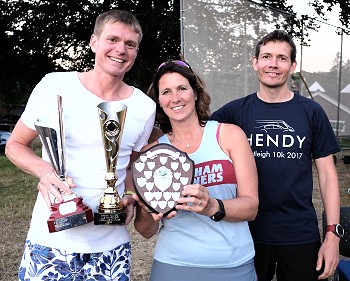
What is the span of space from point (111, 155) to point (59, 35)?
11.7 m

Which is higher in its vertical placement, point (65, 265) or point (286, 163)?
point (286, 163)

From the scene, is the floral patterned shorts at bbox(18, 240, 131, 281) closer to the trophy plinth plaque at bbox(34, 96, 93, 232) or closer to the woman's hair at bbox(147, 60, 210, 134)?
the trophy plinth plaque at bbox(34, 96, 93, 232)

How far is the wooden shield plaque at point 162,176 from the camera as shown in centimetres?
193

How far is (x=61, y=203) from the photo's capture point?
75.9 inches

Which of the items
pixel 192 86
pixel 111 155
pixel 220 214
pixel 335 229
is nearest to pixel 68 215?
pixel 111 155

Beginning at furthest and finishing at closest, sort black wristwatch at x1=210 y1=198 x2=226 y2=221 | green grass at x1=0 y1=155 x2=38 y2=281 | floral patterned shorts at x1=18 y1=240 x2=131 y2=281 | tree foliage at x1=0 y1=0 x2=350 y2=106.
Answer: tree foliage at x1=0 y1=0 x2=350 y2=106
green grass at x1=0 y1=155 x2=38 y2=281
floral patterned shorts at x1=18 y1=240 x2=131 y2=281
black wristwatch at x1=210 y1=198 x2=226 y2=221

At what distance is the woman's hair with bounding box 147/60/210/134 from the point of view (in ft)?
7.10

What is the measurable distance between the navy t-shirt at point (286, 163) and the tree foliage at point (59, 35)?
9846mm

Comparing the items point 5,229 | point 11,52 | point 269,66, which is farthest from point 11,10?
point 269,66

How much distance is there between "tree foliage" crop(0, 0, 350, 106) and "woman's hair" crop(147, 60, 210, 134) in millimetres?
9924

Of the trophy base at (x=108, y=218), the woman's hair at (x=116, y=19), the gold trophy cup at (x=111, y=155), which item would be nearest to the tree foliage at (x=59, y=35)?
the woman's hair at (x=116, y=19)

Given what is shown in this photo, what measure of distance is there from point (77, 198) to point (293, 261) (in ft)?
3.74

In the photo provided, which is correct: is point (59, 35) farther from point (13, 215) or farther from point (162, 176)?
point (162, 176)

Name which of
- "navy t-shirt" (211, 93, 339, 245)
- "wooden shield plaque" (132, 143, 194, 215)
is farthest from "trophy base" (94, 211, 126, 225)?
"navy t-shirt" (211, 93, 339, 245)
